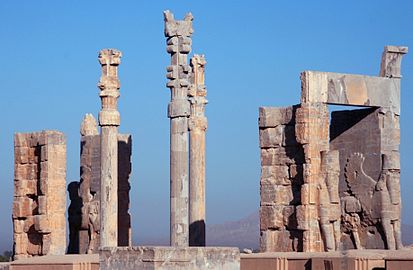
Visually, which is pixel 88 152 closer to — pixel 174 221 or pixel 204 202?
pixel 204 202

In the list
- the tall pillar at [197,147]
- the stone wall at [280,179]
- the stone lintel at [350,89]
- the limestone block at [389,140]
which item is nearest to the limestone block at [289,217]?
the stone wall at [280,179]

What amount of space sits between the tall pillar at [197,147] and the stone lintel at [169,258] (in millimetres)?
15164

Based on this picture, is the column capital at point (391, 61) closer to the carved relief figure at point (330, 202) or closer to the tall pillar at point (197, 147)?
the carved relief figure at point (330, 202)

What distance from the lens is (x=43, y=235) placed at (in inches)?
1142

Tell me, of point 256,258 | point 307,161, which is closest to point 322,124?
point 307,161

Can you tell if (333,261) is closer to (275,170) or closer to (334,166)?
(334,166)

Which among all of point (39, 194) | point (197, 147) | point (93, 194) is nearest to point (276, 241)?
point (197, 147)

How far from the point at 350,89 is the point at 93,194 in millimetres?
7643


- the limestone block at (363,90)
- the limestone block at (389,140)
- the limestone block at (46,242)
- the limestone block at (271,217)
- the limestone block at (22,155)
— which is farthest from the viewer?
the limestone block at (22,155)

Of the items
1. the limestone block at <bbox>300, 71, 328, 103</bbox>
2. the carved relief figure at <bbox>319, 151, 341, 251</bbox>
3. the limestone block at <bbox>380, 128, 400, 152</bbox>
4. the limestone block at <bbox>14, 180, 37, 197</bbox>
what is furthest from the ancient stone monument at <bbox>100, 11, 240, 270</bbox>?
the limestone block at <bbox>380, 128, 400, 152</bbox>

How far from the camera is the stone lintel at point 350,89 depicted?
27.0 metres

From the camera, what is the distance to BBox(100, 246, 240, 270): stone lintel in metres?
14.4

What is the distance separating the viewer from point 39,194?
29359mm

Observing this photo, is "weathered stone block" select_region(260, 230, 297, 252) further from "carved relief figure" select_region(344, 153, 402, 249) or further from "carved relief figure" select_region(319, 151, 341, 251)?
"carved relief figure" select_region(344, 153, 402, 249)
